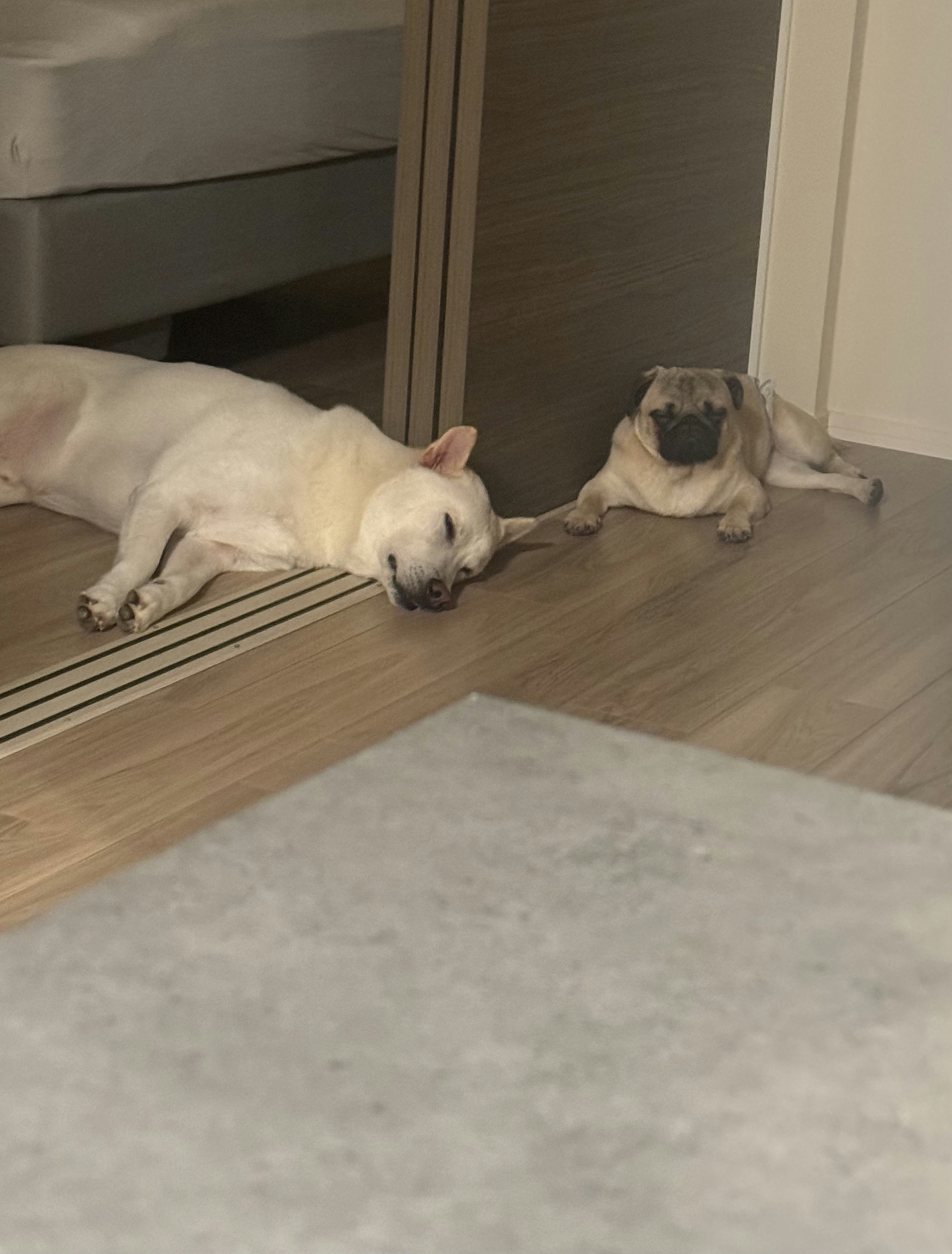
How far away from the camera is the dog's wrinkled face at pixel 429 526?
2.95 metres

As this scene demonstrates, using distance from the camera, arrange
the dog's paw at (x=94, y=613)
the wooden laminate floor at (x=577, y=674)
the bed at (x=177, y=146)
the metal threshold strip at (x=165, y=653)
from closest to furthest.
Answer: the wooden laminate floor at (x=577, y=674)
the metal threshold strip at (x=165, y=653)
the dog's paw at (x=94, y=613)
the bed at (x=177, y=146)

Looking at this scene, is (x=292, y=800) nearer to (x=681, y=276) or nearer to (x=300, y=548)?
(x=300, y=548)

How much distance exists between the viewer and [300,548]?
10.1 ft

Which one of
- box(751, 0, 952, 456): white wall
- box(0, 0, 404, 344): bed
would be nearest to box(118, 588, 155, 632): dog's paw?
box(0, 0, 404, 344): bed

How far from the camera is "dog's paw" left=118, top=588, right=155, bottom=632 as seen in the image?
2762 millimetres

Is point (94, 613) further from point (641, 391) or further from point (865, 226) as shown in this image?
point (865, 226)

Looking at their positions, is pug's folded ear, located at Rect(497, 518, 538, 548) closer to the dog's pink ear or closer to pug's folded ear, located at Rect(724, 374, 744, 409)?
the dog's pink ear

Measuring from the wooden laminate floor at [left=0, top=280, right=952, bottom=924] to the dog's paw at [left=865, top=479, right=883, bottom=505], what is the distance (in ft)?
0.24

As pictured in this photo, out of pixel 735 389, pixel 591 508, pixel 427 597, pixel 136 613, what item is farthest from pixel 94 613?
pixel 735 389

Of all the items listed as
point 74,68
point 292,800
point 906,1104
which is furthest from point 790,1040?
point 74,68

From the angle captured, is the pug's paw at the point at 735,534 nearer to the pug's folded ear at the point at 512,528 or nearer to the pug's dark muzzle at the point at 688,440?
the pug's dark muzzle at the point at 688,440

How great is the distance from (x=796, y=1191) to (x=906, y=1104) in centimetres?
19

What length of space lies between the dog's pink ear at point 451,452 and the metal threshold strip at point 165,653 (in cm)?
25

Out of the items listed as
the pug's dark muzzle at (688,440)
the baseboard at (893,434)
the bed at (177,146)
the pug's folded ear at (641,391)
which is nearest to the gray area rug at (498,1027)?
the pug's dark muzzle at (688,440)
